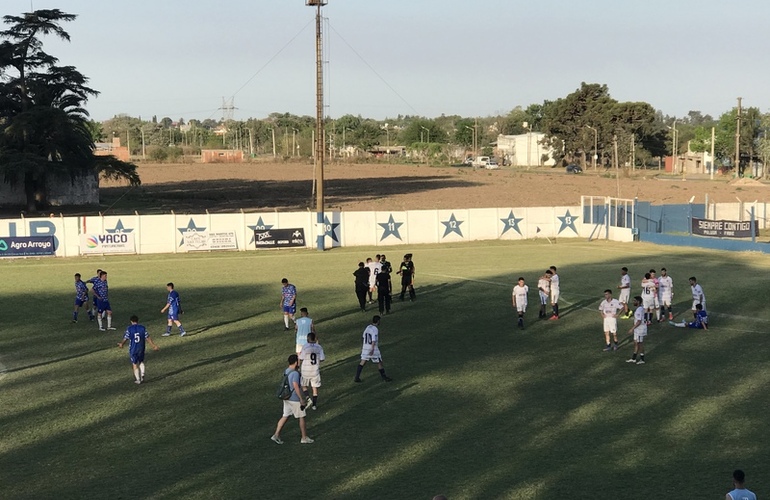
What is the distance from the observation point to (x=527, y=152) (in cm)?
16800

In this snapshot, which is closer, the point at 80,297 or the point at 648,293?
the point at 648,293

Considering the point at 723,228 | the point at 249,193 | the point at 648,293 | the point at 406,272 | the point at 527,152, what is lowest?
the point at 648,293

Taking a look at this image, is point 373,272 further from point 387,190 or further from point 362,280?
point 387,190

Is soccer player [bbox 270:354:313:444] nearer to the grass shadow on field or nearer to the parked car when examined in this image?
the grass shadow on field

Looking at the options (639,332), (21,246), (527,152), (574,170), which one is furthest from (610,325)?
(527,152)

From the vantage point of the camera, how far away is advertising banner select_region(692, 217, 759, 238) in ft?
150

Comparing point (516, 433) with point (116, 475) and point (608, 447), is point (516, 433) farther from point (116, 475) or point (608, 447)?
point (116, 475)

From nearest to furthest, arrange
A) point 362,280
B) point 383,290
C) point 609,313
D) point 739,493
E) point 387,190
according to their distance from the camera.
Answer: point 739,493, point 609,313, point 383,290, point 362,280, point 387,190

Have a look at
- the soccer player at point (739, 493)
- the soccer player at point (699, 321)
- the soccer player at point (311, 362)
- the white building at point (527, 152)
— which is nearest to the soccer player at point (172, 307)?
the soccer player at point (311, 362)

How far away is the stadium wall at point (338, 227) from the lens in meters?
46.0

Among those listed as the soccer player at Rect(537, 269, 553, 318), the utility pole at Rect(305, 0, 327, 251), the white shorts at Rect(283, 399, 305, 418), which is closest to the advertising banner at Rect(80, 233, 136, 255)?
the utility pole at Rect(305, 0, 327, 251)

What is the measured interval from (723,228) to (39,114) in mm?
48333

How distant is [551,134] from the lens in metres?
151

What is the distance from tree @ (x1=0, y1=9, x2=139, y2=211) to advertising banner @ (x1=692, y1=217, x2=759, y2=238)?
45.2m
